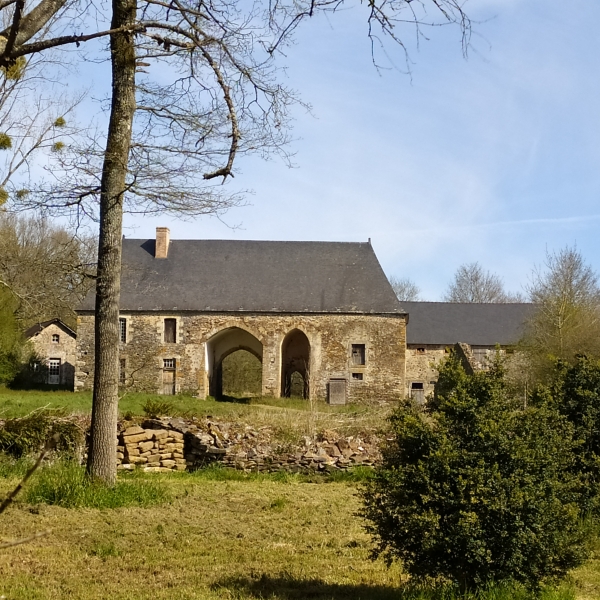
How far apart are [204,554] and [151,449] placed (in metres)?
5.95

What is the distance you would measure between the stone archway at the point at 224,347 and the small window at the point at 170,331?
1.90 meters

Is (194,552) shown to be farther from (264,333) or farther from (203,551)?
(264,333)

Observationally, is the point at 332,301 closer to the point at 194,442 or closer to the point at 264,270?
the point at 264,270

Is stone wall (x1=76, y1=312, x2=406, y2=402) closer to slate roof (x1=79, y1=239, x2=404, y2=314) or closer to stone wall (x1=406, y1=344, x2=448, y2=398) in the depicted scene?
slate roof (x1=79, y1=239, x2=404, y2=314)

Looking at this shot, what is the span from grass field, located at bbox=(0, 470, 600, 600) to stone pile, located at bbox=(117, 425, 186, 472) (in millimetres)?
2812

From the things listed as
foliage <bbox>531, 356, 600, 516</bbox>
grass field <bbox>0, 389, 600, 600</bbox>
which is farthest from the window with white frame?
foliage <bbox>531, 356, 600, 516</bbox>

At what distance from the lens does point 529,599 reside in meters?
4.55

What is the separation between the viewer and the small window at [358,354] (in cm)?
3372

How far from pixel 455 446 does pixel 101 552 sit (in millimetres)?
3462

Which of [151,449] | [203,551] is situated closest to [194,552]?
[203,551]

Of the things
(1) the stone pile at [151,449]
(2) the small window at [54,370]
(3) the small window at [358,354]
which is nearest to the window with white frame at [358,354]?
(3) the small window at [358,354]

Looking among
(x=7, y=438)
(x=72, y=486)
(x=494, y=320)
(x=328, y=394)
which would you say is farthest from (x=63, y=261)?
(x=494, y=320)

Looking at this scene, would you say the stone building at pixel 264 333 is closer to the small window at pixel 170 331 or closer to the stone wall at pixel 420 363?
the small window at pixel 170 331

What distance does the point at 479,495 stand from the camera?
15.1 ft
